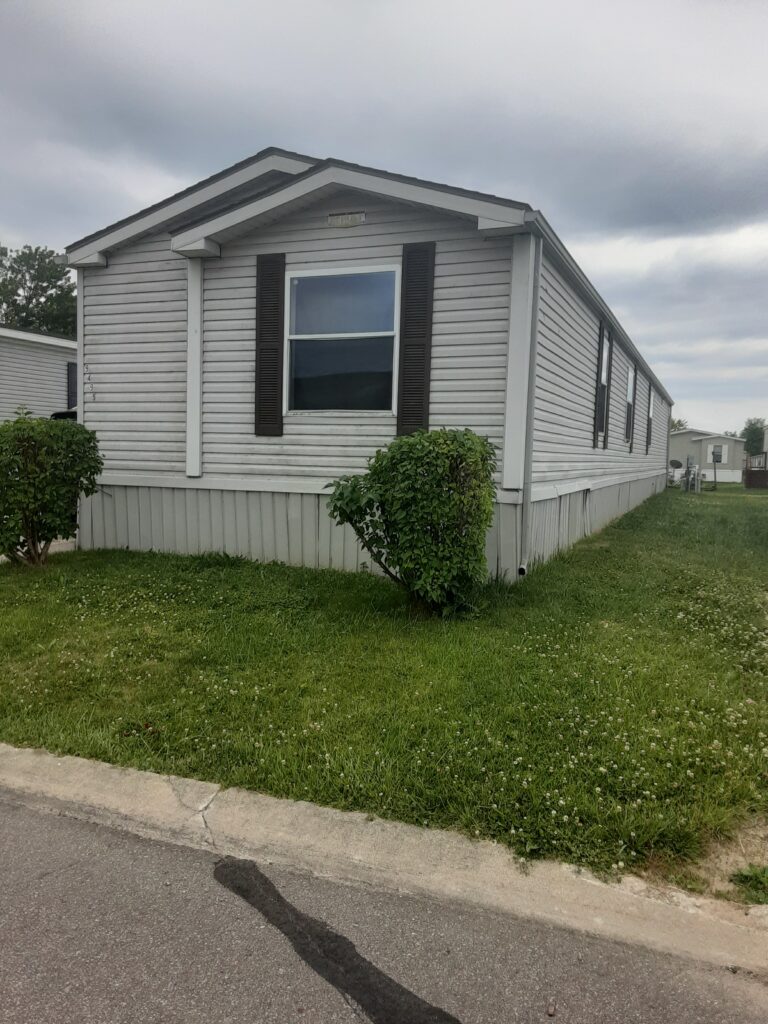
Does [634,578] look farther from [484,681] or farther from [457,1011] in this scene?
[457,1011]

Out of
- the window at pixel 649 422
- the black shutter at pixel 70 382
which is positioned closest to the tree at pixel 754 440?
the window at pixel 649 422

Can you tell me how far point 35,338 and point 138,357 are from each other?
11.7 metres

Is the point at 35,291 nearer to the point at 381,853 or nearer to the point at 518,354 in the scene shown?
the point at 518,354

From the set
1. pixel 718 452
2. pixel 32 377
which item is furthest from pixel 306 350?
pixel 718 452

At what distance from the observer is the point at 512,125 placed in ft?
28.3

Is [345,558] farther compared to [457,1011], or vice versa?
[345,558]

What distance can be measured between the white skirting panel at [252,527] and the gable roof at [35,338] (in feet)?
36.9

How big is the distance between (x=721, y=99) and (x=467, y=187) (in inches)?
144

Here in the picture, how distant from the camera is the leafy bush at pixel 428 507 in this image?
5.02 m

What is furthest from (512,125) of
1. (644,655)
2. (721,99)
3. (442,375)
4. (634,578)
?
(644,655)

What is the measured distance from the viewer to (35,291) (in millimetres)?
41531

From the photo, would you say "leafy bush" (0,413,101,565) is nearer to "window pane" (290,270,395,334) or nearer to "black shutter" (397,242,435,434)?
"window pane" (290,270,395,334)

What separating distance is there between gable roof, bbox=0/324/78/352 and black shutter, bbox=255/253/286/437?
1273 centimetres

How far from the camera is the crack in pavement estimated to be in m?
1.86
